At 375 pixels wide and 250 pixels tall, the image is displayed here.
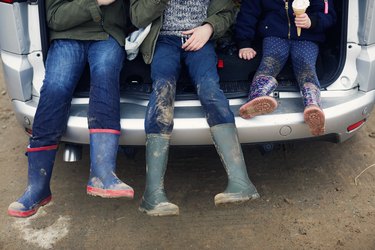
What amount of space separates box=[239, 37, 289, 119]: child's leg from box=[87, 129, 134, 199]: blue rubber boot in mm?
674

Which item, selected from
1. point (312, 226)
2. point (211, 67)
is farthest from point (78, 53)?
point (312, 226)

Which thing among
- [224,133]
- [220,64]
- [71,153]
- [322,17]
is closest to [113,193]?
[71,153]

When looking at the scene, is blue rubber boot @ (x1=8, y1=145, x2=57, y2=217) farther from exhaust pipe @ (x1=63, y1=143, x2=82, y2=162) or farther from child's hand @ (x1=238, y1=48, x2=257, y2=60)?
child's hand @ (x1=238, y1=48, x2=257, y2=60)

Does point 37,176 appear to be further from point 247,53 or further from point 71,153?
point 247,53

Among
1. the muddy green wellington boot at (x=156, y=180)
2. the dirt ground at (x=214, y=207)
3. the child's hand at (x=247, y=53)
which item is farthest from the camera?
the child's hand at (x=247, y=53)

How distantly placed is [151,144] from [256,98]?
22.6 inches

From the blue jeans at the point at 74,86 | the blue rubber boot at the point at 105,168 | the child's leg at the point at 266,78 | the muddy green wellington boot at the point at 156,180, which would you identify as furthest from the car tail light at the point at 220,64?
the blue rubber boot at the point at 105,168

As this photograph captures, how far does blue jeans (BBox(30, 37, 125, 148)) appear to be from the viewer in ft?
8.68

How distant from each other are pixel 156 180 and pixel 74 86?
0.70 metres

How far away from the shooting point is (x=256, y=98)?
2666mm

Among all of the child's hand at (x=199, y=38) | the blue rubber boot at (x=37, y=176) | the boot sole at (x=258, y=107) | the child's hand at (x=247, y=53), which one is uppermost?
the child's hand at (x=199, y=38)

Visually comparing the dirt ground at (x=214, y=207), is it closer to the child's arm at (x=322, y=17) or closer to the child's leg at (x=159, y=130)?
the child's leg at (x=159, y=130)

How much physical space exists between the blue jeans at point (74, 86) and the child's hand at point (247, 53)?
717mm

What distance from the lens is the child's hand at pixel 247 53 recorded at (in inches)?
124
